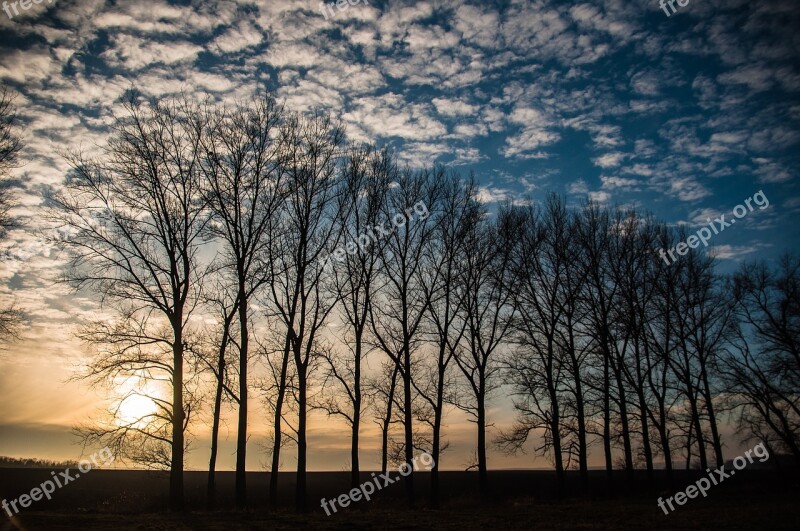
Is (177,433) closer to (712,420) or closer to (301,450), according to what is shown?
(301,450)

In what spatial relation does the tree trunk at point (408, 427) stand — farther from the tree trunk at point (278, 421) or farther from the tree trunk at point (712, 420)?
the tree trunk at point (712, 420)

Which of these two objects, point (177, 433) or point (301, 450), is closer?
point (177, 433)

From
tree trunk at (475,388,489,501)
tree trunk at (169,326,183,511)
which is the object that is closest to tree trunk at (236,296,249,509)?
tree trunk at (169,326,183,511)

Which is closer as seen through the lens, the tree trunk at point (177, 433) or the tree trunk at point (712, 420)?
the tree trunk at point (177, 433)

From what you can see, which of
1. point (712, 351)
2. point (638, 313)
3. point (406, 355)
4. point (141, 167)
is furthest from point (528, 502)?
point (141, 167)

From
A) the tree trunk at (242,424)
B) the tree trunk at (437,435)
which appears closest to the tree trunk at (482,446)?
the tree trunk at (437,435)

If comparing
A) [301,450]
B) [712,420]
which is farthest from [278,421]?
[712,420]

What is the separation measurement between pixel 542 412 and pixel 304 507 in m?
14.4

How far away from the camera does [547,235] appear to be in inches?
1195

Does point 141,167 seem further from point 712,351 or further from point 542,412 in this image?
point 712,351

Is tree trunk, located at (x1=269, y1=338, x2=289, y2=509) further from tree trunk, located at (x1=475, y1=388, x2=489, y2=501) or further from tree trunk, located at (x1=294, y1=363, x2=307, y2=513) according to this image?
tree trunk, located at (x1=475, y1=388, x2=489, y2=501)

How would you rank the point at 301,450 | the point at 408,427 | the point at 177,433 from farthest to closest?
the point at 408,427 → the point at 301,450 → the point at 177,433

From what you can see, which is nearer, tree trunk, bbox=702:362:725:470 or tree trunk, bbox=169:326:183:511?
tree trunk, bbox=169:326:183:511

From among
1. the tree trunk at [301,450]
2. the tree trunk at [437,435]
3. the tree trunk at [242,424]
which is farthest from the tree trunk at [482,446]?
the tree trunk at [242,424]
